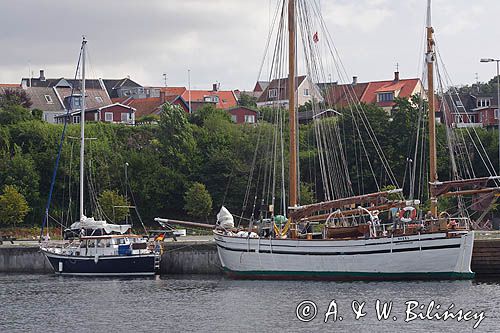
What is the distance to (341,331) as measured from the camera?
40.6 metres

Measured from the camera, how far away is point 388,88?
126750 mm

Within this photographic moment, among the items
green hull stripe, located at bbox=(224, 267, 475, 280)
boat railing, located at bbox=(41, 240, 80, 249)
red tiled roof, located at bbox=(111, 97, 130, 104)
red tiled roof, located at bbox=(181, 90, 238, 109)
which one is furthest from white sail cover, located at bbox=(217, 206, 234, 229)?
red tiled roof, located at bbox=(181, 90, 238, 109)

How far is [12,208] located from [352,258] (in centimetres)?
3570

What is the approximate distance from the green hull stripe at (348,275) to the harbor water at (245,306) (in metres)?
1.01

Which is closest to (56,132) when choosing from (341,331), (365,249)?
(365,249)

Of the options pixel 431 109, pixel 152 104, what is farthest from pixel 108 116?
pixel 431 109

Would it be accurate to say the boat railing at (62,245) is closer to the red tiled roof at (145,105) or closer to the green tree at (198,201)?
the green tree at (198,201)

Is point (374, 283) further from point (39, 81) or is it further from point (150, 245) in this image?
point (39, 81)

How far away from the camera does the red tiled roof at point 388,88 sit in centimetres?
12406

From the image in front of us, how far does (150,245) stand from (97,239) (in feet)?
11.0

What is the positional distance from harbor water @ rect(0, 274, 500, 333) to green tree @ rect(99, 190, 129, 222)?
2213 centimetres

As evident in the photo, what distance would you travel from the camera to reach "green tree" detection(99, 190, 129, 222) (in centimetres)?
8288

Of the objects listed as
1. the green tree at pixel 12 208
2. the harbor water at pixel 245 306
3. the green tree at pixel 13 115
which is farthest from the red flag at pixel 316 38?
the green tree at pixel 13 115

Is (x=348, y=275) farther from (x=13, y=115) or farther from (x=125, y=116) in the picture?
(x=125, y=116)
